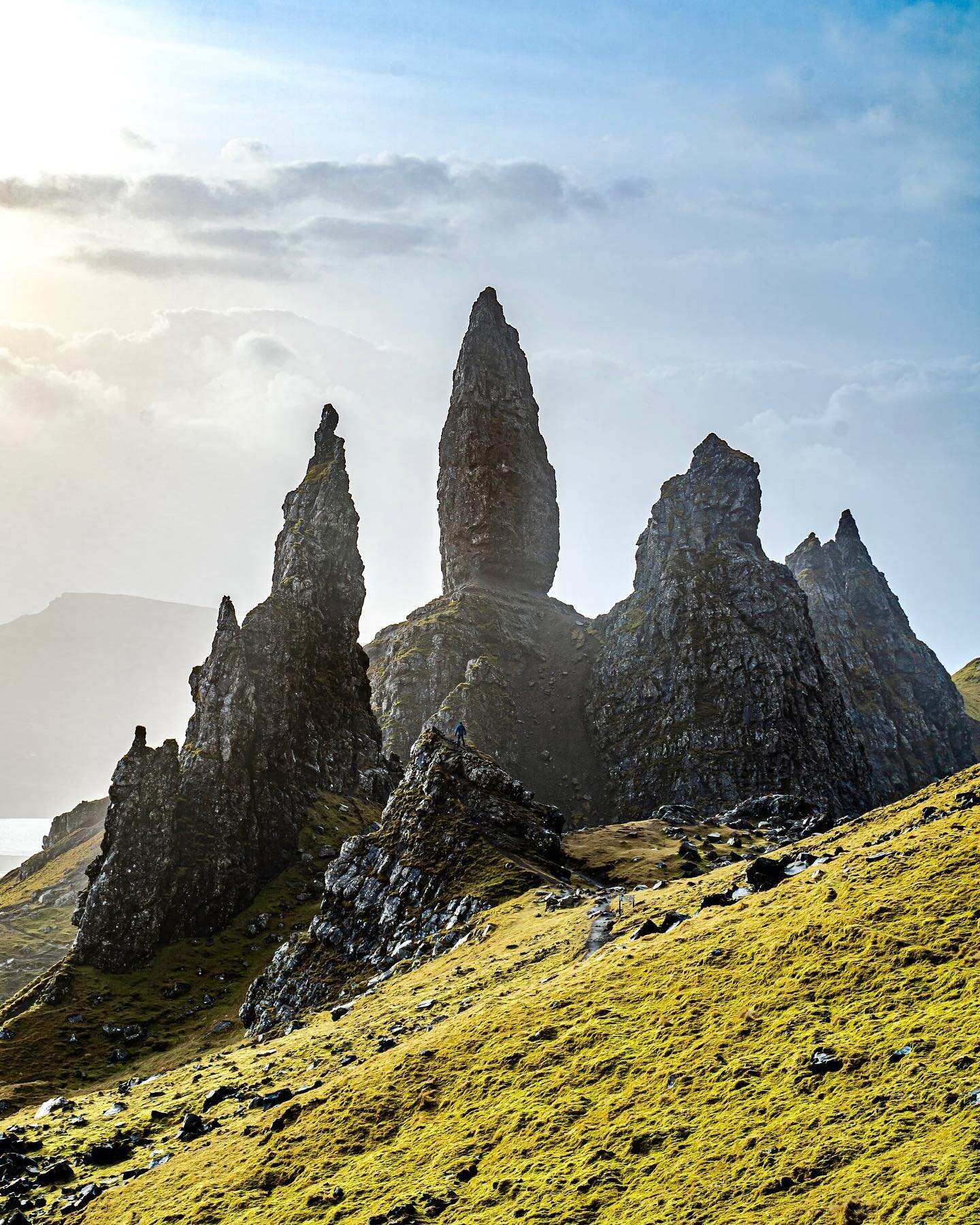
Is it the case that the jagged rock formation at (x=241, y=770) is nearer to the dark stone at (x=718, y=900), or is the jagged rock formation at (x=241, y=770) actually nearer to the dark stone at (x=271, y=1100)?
the dark stone at (x=271, y=1100)

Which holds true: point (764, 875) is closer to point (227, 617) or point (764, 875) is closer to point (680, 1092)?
point (680, 1092)

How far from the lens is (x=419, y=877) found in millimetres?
82500

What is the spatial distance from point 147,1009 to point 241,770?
4588cm

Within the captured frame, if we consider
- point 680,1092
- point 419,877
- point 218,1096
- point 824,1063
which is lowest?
point 218,1096

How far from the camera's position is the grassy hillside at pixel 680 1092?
920 inches

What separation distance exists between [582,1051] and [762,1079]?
30.1 ft

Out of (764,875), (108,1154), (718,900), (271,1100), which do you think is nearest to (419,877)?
(271,1100)

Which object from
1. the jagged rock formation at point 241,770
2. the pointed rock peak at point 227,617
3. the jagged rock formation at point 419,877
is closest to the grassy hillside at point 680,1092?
the jagged rock formation at point 419,877

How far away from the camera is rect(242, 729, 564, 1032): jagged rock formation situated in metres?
76.7

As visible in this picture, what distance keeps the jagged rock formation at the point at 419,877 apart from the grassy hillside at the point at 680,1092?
85.6 ft

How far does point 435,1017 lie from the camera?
49.4m

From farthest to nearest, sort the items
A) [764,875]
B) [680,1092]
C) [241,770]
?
[241,770] < [764,875] < [680,1092]

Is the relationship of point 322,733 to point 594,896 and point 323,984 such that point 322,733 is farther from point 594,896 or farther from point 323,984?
point 594,896

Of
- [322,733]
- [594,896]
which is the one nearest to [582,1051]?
[594,896]
